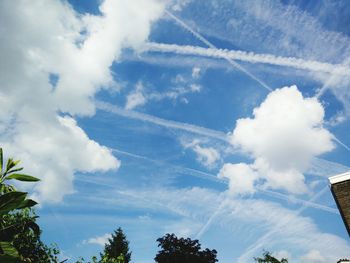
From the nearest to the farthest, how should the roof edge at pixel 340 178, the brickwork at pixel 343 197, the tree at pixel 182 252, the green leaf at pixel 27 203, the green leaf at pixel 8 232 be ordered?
the green leaf at pixel 27 203 → the green leaf at pixel 8 232 → the brickwork at pixel 343 197 → the roof edge at pixel 340 178 → the tree at pixel 182 252

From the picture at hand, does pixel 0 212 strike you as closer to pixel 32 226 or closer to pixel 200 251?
pixel 32 226

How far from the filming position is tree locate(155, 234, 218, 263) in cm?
4806

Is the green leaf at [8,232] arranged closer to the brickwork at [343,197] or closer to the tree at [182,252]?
the brickwork at [343,197]

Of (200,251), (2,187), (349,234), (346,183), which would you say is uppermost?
(200,251)

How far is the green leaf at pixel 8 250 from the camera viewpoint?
4.83 feet

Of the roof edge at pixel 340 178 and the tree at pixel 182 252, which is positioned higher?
the tree at pixel 182 252

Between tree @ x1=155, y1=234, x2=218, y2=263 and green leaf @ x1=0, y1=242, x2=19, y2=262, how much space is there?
50.6 meters

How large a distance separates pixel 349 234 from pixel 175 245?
3715 centimetres

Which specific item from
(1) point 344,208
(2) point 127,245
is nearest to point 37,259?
(1) point 344,208

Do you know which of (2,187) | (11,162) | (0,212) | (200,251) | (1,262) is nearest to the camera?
(1,262)

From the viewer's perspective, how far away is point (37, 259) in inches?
653

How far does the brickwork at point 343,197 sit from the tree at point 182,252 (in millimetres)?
36199

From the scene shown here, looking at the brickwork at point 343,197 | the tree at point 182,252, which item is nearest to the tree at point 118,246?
→ the tree at point 182,252

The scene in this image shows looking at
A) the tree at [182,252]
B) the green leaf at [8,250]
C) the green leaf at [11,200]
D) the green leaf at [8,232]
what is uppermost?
the tree at [182,252]
